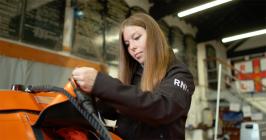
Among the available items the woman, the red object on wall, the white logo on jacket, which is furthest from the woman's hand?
the red object on wall

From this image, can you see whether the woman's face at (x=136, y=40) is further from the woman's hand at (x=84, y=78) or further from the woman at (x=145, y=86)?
the woman's hand at (x=84, y=78)

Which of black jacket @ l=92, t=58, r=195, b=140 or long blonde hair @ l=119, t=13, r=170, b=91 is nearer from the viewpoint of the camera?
black jacket @ l=92, t=58, r=195, b=140

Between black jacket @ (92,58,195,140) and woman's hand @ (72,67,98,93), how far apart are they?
0.01 m

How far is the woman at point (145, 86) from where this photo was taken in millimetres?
689

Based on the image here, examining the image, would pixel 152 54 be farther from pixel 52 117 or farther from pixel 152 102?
pixel 52 117

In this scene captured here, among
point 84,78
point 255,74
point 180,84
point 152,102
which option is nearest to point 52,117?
point 84,78

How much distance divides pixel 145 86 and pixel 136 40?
184 millimetres

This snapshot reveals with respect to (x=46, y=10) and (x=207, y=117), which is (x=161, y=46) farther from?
(x=207, y=117)

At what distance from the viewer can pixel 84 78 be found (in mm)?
677

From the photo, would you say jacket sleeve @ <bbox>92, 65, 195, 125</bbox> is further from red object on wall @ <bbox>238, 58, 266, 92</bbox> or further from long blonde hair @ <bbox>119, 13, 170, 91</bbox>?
red object on wall @ <bbox>238, 58, 266, 92</bbox>

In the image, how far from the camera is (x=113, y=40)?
17.0 feet

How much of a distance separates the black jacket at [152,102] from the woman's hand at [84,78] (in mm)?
12

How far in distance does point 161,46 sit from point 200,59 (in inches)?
282

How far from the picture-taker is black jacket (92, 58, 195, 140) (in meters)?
0.69
